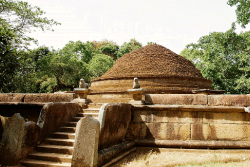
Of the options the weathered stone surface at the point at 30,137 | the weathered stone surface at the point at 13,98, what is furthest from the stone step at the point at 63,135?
the weathered stone surface at the point at 13,98

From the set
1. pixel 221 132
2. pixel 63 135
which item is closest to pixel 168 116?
pixel 221 132

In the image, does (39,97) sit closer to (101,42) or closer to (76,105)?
(76,105)

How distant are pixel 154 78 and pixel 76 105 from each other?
5.63 metres

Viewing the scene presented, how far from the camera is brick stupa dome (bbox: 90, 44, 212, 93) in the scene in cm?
1098

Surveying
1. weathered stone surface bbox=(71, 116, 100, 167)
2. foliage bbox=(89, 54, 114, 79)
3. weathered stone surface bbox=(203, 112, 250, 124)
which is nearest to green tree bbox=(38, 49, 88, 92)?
foliage bbox=(89, 54, 114, 79)

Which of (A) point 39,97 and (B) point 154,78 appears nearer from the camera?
(A) point 39,97

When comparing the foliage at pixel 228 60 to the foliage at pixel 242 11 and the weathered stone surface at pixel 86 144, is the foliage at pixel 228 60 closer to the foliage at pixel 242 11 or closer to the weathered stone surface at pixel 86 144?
the foliage at pixel 242 11

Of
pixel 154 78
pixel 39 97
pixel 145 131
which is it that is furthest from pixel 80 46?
pixel 145 131

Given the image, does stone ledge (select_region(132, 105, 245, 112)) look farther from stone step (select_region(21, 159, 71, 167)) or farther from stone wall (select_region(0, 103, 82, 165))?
stone step (select_region(21, 159, 71, 167))

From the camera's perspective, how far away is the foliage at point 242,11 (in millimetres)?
13830

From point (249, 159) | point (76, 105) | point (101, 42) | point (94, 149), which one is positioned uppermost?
point (101, 42)

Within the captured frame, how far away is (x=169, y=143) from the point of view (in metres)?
6.13

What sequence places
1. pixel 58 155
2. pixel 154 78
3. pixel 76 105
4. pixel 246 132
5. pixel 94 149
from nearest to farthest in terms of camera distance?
pixel 94 149 < pixel 58 155 < pixel 246 132 < pixel 76 105 < pixel 154 78

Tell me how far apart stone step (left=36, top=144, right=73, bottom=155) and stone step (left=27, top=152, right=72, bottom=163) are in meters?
0.11
